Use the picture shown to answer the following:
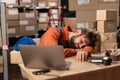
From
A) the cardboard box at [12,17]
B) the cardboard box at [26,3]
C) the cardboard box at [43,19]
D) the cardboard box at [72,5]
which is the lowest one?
the cardboard box at [43,19]

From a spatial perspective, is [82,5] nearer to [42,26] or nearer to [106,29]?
[106,29]

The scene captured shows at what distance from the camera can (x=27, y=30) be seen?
13.8 feet

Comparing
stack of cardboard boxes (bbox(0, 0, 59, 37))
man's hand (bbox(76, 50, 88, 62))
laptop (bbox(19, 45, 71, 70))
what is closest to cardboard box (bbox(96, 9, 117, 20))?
man's hand (bbox(76, 50, 88, 62))

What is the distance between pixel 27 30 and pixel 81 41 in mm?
2499

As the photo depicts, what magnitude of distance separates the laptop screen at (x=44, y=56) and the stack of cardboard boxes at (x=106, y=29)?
2.47ft

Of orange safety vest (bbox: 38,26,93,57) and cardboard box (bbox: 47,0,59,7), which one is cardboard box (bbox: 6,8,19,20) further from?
orange safety vest (bbox: 38,26,93,57)

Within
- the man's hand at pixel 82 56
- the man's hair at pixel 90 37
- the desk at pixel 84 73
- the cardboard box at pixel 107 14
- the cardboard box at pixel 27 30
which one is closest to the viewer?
the desk at pixel 84 73

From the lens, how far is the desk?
4.19 feet

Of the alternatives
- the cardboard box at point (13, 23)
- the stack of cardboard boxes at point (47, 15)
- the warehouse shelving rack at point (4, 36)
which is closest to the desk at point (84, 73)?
the warehouse shelving rack at point (4, 36)

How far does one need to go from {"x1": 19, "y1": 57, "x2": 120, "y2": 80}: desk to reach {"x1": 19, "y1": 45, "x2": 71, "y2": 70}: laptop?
5 cm

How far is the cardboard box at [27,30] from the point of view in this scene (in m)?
4.15

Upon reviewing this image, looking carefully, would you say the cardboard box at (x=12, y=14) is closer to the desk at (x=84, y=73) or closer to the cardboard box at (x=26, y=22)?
the cardboard box at (x=26, y=22)

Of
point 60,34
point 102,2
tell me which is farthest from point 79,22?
point 60,34

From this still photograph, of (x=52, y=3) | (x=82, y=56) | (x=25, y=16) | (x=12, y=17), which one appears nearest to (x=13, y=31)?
(x=12, y=17)
